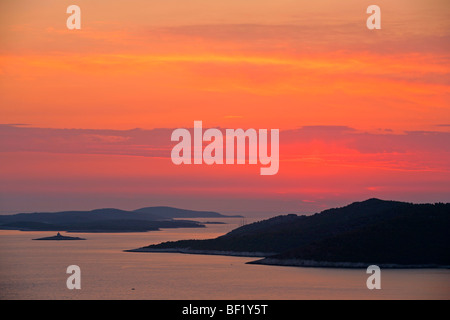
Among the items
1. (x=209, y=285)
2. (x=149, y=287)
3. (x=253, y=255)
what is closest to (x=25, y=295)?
(x=149, y=287)

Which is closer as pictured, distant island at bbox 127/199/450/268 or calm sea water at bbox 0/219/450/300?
calm sea water at bbox 0/219/450/300

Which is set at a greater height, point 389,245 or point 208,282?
point 389,245

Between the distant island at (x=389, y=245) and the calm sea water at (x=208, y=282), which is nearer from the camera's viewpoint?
the calm sea water at (x=208, y=282)

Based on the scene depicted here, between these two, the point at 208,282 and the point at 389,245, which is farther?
the point at 389,245

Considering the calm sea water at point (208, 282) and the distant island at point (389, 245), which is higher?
the distant island at point (389, 245)

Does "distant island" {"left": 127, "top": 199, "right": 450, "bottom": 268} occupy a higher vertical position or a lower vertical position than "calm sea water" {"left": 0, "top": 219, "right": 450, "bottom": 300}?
higher
